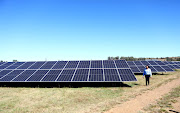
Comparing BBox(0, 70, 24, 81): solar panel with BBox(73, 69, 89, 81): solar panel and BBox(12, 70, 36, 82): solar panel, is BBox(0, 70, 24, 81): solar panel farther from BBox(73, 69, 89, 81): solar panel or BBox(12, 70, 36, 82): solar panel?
BBox(73, 69, 89, 81): solar panel

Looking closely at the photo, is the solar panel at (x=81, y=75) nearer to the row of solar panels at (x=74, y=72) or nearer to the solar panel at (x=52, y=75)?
the row of solar panels at (x=74, y=72)

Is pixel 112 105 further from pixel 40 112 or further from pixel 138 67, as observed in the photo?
pixel 138 67

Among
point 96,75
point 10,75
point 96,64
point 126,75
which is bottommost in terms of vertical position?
point 10,75

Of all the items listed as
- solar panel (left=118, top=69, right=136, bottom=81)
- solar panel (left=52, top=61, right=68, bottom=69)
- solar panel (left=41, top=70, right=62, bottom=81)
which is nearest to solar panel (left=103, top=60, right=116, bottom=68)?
solar panel (left=118, top=69, right=136, bottom=81)

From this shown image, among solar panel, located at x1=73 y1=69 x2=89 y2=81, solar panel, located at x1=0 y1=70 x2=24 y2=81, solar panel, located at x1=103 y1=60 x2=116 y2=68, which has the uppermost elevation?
solar panel, located at x1=103 y1=60 x2=116 y2=68

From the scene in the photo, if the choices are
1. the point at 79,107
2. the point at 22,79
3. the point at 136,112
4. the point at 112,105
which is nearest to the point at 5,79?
the point at 22,79

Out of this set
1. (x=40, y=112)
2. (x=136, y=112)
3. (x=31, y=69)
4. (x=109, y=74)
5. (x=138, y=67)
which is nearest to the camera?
(x=136, y=112)

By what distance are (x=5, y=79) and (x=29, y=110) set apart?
1071 cm

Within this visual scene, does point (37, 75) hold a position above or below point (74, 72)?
below

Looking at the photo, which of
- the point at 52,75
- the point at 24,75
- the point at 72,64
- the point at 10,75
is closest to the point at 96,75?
the point at 72,64

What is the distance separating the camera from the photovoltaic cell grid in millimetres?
15430

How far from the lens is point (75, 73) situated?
16.7 metres

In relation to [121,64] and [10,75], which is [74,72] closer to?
[121,64]

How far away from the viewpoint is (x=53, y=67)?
19328mm
